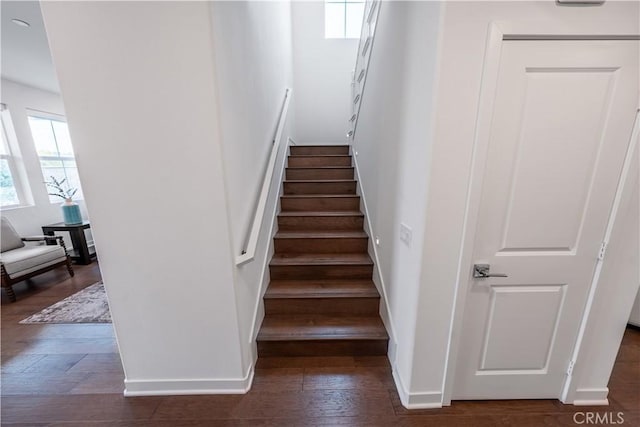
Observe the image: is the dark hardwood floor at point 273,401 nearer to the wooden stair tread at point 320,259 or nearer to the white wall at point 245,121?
the white wall at point 245,121

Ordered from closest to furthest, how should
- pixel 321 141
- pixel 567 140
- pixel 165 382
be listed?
pixel 567 140 < pixel 165 382 < pixel 321 141

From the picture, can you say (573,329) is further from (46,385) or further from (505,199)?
(46,385)

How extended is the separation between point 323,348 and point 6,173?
499cm

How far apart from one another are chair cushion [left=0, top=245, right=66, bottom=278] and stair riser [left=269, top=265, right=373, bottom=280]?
123 inches

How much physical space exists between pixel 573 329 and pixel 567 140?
3.61ft

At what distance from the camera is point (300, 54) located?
4.52 metres

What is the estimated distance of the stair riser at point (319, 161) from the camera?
3.44 metres

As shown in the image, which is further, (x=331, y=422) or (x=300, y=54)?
(x=300, y=54)

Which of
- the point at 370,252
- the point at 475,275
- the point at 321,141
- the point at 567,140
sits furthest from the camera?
the point at 321,141

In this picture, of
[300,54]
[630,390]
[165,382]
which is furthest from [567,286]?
[300,54]

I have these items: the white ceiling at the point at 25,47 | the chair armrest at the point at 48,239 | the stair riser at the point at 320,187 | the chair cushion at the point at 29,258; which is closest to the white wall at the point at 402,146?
the stair riser at the point at 320,187

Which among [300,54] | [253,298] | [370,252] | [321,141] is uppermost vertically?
[300,54]

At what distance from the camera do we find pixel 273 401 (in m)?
1.56

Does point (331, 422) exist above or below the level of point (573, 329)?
below
